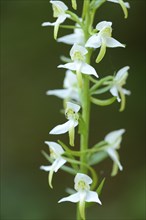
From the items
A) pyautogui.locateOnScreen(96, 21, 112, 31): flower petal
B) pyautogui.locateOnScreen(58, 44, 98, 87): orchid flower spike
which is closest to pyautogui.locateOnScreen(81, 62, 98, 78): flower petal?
pyautogui.locateOnScreen(58, 44, 98, 87): orchid flower spike

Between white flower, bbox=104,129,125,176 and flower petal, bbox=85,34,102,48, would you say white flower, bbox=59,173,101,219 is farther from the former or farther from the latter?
flower petal, bbox=85,34,102,48

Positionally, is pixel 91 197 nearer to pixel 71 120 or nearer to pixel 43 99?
pixel 71 120

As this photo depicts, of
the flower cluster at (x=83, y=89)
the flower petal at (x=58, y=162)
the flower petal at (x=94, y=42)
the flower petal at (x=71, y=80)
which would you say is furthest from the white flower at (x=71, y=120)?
the flower petal at (x=71, y=80)

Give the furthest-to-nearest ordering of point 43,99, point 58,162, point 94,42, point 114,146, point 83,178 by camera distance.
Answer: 1. point 43,99
2. point 114,146
3. point 58,162
4. point 83,178
5. point 94,42

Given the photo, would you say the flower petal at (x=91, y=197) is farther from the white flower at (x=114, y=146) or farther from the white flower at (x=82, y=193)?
the white flower at (x=114, y=146)

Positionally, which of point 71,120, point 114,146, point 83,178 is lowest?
point 83,178

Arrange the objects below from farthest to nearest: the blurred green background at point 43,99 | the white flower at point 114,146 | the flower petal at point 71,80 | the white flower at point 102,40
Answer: the blurred green background at point 43,99 < the flower petal at point 71,80 < the white flower at point 114,146 < the white flower at point 102,40

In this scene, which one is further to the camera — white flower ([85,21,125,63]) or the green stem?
the green stem

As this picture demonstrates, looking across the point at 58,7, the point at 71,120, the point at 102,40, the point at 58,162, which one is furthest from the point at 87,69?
the point at 58,162

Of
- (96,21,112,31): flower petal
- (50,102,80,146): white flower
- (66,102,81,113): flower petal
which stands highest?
(96,21,112,31): flower petal
